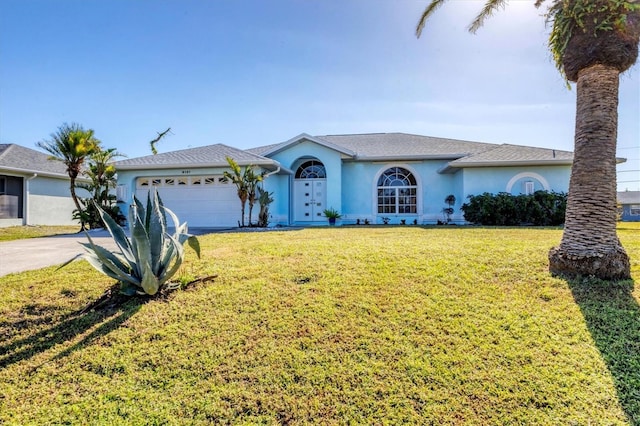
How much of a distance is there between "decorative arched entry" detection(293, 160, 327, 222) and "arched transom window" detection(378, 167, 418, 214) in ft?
11.0

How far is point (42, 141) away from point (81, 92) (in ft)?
9.62

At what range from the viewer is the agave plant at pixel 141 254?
14.6ft

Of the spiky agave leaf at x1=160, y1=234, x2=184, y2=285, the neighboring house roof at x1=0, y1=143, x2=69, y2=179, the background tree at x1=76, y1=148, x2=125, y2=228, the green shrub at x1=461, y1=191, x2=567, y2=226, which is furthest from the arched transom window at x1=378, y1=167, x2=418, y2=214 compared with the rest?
the neighboring house roof at x1=0, y1=143, x2=69, y2=179

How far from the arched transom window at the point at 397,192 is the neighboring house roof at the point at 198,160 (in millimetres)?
6427

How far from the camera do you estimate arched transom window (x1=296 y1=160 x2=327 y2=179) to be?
1919 centimetres

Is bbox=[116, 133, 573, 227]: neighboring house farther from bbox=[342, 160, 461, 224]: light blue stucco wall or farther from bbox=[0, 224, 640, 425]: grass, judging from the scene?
bbox=[0, 224, 640, 425]: grass

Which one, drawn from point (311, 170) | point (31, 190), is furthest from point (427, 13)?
point (31, 190)

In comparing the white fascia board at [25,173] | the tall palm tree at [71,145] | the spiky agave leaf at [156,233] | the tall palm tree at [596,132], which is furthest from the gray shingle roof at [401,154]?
the spiky agave leaf at [156,233]

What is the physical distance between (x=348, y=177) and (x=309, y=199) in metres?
2.59

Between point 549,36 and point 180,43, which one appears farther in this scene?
point 180,43

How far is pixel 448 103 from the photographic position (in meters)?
13.8

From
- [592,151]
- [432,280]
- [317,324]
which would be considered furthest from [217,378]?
[592,151]

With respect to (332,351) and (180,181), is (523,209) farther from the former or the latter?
(180,181)

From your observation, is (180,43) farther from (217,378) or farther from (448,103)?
(217,378)
